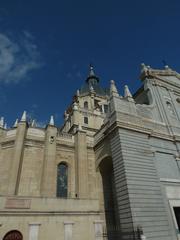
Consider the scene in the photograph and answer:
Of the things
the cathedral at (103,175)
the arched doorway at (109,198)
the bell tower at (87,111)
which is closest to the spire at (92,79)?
the bell tower at (87,111)

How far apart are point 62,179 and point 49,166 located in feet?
7.43

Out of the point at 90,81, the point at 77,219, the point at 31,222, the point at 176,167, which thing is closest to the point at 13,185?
the point at 31,222

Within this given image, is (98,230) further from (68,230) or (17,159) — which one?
(17,159)

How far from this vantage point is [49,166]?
1684 cm

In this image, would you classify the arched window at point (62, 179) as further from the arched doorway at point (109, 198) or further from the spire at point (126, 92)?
the spire at point (126, 92)

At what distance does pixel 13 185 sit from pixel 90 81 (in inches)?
1657

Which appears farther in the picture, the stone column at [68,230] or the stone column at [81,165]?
the stone column at [81,165]

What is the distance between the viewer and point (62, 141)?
1970cm

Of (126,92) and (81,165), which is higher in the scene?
(126,92)

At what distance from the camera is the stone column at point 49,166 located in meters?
15.7

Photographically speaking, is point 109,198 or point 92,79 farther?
point 92,79

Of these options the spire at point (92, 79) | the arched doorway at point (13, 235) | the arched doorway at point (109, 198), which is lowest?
the arched doorway at point (13, 235)

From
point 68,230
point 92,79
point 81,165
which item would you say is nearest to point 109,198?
point 81,165

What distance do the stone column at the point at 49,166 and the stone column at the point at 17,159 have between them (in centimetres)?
217
